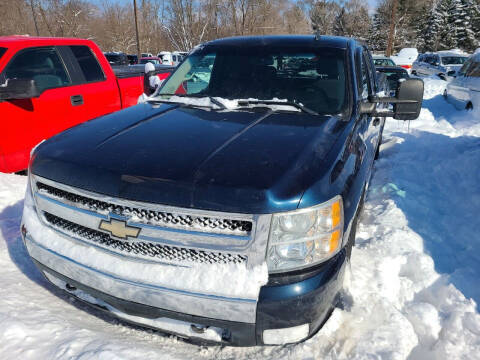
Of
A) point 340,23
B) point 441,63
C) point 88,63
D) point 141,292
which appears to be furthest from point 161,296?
point 340,23

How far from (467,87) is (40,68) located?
9803 mm

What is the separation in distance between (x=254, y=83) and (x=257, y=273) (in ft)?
6.05

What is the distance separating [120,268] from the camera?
1.91 meters

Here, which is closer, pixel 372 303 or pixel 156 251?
pixel 156 251

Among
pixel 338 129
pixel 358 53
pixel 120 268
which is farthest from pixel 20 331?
pixel 358 53

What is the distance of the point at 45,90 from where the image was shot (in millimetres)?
4520

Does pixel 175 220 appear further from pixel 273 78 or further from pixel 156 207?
pixel 273 78

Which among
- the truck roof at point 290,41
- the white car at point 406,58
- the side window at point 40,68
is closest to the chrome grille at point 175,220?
the truck roof at point 290,41

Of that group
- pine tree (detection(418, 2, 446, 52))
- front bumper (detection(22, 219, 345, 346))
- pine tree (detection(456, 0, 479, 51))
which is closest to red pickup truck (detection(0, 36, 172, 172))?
front bumper (detection(22, 219, 345, 346))

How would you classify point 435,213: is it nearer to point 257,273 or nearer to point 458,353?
point 458,353

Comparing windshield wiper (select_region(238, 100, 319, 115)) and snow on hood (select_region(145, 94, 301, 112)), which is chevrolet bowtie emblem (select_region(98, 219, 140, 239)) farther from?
windshield wiper (select_region(238, 100, 319, 115))

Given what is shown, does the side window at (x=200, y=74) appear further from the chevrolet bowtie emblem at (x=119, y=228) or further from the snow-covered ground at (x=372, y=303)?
the snow-covered ground at (x=372, y=303)

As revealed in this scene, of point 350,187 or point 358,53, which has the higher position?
point 358,53

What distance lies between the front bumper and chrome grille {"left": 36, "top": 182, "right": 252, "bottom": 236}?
0.30 meters
